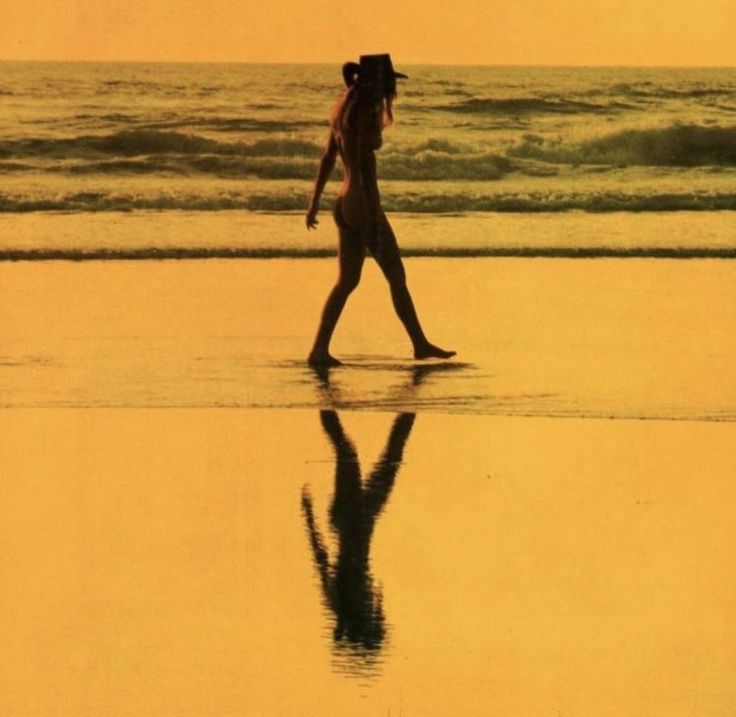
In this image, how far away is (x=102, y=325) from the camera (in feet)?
40.9

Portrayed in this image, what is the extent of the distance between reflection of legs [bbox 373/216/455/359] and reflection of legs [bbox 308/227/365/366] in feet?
0.39

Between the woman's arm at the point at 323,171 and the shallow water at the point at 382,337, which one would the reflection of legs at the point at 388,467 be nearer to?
the shallow water at the point at 382,337

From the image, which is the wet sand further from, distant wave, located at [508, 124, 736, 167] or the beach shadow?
distant wave, located at [508, 124, 736, 167]

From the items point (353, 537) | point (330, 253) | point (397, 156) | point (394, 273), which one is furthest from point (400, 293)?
point (397, 156)

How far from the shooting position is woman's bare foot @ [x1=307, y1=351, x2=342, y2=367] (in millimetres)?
11219

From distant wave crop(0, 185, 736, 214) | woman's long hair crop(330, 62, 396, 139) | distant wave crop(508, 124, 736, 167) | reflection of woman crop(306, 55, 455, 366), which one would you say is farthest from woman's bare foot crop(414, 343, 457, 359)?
distant wave crop(508, 124, 736, 167)

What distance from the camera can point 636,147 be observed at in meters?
22.7

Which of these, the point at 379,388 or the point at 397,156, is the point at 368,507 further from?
the point at 397,156

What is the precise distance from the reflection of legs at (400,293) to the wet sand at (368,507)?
0.50ft

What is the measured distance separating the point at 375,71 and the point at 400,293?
1299mm

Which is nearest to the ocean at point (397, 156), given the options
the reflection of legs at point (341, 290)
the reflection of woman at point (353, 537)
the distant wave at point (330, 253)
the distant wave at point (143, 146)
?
the distant wave at point (143, 146)

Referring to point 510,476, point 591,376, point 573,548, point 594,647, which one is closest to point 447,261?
point 591,376

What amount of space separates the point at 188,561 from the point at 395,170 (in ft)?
47.6

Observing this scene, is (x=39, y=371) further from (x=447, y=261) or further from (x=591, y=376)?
(x=447, y=261)
